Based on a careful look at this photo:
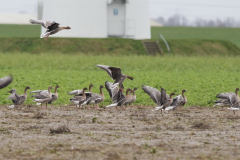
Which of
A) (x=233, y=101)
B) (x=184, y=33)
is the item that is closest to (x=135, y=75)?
(x=233, y=101)

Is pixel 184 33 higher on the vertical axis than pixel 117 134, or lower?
higher

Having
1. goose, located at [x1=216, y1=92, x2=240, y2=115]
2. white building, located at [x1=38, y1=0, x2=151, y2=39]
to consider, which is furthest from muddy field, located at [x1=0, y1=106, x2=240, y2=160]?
white building, located at [x1=38, y1=0, x2=151, y2=39]

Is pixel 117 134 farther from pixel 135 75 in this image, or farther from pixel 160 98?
pixel 135 75

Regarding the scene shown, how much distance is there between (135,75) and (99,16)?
25.5 meters

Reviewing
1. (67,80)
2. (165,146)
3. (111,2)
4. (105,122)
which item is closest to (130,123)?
(105,122)

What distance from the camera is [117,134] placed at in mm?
13297

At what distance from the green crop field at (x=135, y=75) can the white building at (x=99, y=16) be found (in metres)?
9.92

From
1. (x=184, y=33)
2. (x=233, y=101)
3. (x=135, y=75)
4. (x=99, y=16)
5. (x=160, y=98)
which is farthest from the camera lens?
(x=184, y=33)

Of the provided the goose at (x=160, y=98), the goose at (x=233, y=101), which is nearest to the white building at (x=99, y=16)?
the goose at (x=160, y=98)

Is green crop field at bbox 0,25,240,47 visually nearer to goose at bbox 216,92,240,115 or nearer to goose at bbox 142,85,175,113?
goose at bbox 216,92,240,115

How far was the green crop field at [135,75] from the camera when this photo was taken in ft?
80.7

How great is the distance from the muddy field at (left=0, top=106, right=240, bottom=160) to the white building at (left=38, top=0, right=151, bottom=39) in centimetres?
3814

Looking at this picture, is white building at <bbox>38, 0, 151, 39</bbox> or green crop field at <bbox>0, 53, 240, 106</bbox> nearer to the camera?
green crop field at <bbox>0, 53, 240, 106</bbox>

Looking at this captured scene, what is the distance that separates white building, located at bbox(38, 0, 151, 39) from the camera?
56500 mm
